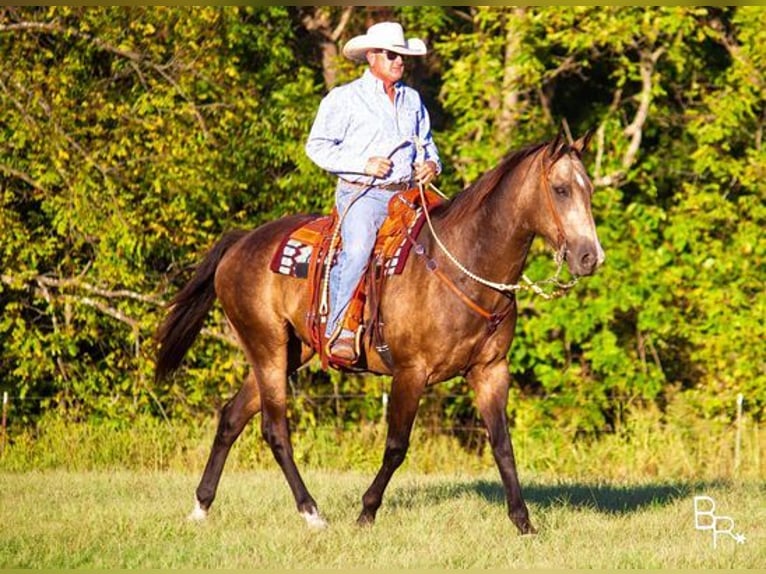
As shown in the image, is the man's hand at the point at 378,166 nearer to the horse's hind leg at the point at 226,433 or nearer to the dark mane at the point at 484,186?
the dark mane at the point at 484,186

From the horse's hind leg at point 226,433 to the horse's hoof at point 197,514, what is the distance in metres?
0.01

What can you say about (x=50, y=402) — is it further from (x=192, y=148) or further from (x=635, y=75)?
(x=635, y=75)

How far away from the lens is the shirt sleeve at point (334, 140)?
9.15 metres

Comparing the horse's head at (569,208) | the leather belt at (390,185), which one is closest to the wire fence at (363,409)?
the leather belt at (390,185)

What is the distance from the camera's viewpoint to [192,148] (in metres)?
15.8

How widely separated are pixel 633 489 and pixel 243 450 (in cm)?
510

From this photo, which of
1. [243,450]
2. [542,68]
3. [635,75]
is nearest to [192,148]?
[243,450]

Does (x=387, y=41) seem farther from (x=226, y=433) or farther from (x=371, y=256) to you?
(x=226, y=433)

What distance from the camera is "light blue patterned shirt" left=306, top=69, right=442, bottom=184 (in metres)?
9.10

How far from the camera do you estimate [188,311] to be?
418 inches

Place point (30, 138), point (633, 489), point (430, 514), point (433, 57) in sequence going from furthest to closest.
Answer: point (433, 57)
point (30, 138)
point (633, 489)
point (430, 514)

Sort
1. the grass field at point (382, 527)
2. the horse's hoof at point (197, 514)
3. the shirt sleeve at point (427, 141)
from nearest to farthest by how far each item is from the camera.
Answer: the grass field at point (382, 527) < the shirt sleeve at point (427, 141) < the horse's hoof at point (197, 514)

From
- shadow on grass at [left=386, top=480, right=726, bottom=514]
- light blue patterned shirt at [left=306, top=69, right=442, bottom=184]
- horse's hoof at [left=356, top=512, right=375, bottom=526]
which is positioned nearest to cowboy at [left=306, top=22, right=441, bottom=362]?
light blue patterned shirt at [left=306, top=69, right=442, bottom=184]

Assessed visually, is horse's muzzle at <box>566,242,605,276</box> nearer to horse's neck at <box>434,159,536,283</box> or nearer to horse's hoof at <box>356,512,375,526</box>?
horse's neck at <box>434,159,536,283</box>
